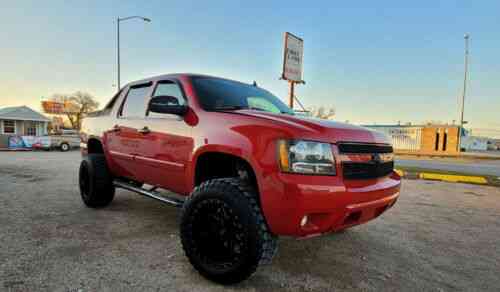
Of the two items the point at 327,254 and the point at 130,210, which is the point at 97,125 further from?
the point at 327,254

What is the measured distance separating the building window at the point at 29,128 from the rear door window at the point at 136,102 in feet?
109

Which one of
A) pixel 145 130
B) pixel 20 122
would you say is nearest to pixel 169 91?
pixel 145 130

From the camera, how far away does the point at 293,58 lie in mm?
12461

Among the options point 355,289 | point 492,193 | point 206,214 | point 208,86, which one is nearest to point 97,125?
point 208,86

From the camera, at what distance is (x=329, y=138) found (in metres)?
2.02

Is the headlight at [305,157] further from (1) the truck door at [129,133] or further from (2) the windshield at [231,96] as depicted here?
(1) the truck door at [129,133]

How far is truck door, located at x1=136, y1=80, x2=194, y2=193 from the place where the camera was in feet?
8.82

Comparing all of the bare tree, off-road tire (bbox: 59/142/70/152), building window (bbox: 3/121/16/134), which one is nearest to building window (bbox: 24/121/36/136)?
building window (bbox: 3/121/16/134)

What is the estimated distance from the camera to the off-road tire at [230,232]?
1.97m

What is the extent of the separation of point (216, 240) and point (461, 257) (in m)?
2.48

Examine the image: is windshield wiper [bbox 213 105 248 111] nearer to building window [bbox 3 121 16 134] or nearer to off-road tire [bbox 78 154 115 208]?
off-road tire [bbox 78 154 115 208]

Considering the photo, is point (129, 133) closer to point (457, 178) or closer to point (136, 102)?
point (136, 102)

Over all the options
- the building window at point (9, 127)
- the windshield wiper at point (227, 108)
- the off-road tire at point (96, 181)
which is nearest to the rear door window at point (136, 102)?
the off-road tire at point (96, 181)

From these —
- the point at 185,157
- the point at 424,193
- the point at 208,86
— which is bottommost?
the point at 424,193
